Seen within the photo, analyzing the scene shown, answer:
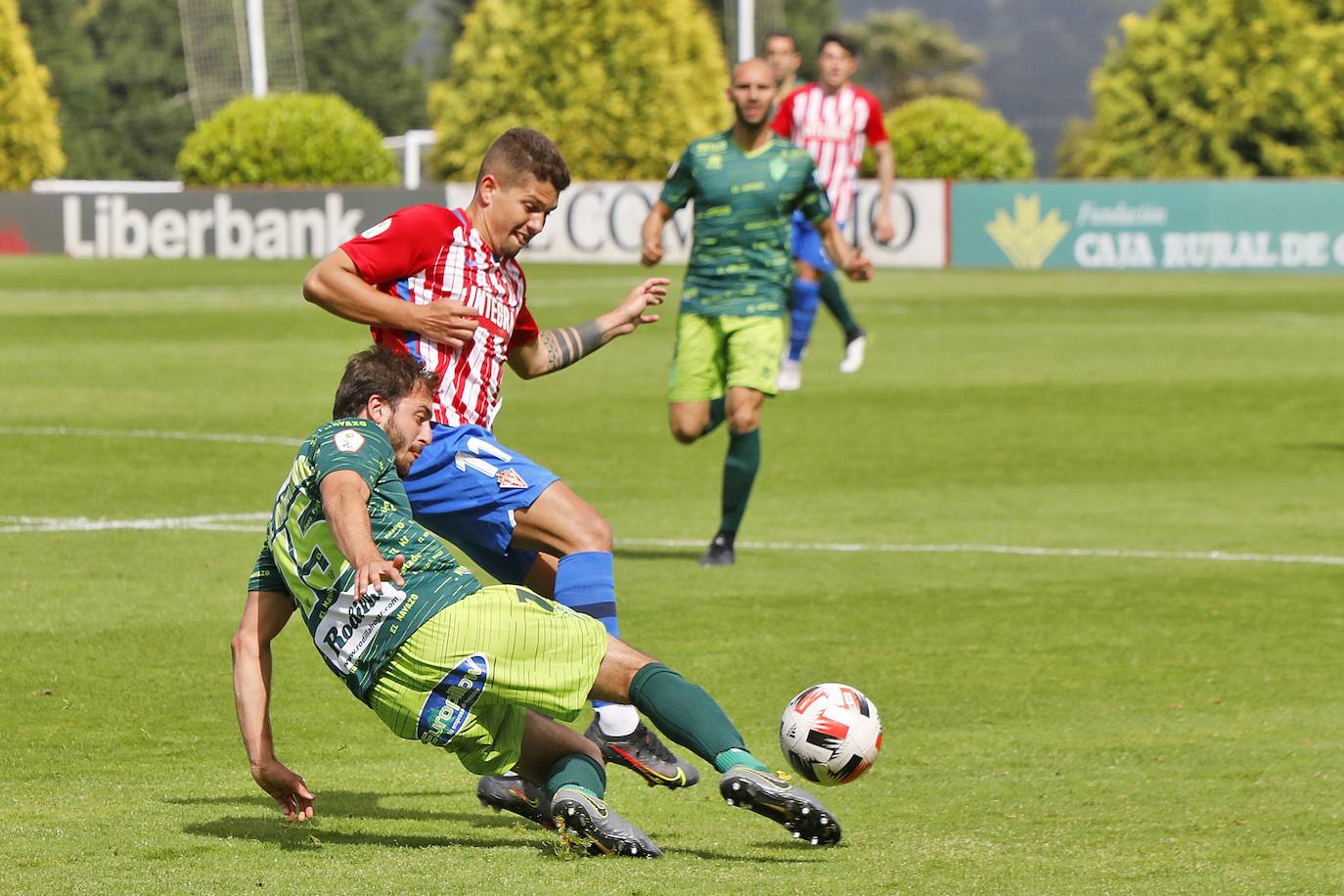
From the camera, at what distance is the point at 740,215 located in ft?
33.7

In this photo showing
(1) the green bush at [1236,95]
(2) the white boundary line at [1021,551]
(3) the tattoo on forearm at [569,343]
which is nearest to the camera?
(3) the tattoo on forearm at [569,343]

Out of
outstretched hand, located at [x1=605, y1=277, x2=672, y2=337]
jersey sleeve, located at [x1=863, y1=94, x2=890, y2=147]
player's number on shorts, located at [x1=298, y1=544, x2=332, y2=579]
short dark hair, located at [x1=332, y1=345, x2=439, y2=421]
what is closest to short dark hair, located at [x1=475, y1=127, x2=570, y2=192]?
outstretched hand, located at [x1=605, y1=277, x2=672, y2=337]

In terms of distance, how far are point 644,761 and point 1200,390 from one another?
1334cm

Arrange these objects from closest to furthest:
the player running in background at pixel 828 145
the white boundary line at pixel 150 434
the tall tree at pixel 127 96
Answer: the white boundary line at pixel 150 434
the player running in background at pixel 828 145
the tall tree at pixel 127 96

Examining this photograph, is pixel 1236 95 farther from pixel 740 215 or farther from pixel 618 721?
pixel 618 721

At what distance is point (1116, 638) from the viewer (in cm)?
836

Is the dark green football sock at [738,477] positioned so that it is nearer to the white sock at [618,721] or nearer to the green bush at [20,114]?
the white sock at [618,721]

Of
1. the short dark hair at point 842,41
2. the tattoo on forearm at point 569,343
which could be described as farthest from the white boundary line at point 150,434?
the tattoo on forearm at point 569,343

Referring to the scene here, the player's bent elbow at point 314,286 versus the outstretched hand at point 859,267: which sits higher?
the player's bent elbow at point 314,286

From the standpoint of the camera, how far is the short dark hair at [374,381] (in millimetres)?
5109

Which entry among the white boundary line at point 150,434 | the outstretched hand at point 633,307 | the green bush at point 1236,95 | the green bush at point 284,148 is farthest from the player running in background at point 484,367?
the green bush at point 1236,95

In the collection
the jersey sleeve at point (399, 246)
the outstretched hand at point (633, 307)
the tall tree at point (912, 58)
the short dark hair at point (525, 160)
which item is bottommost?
the tall tree at point (912, 58)

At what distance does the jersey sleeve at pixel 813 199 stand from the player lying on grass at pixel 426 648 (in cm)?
536

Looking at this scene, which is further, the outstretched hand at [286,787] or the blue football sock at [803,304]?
the blue football sock at [803,304]
